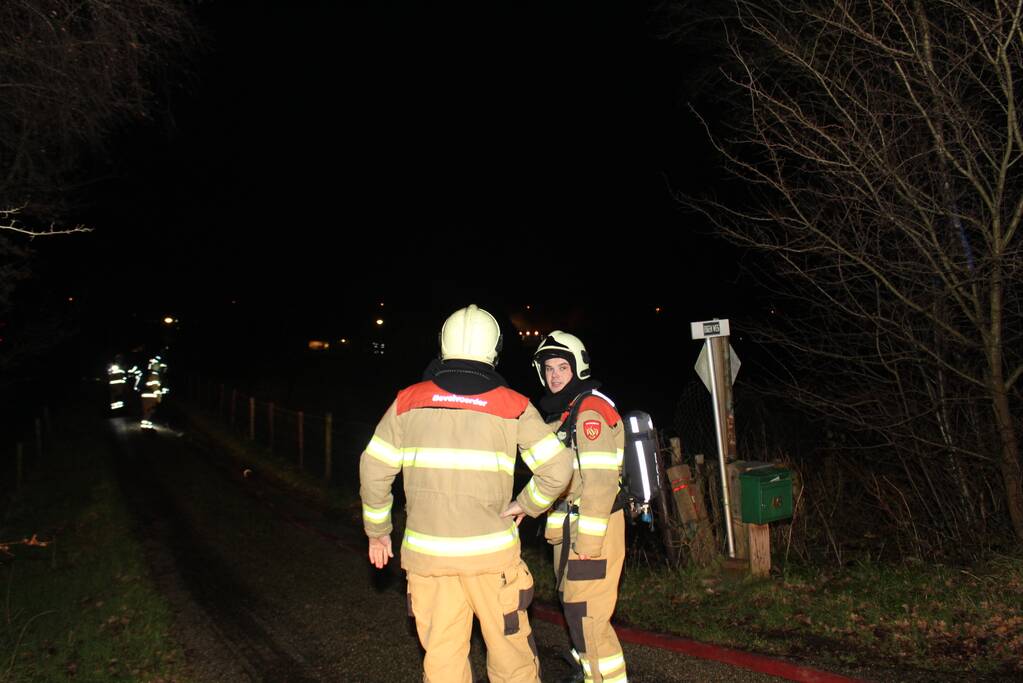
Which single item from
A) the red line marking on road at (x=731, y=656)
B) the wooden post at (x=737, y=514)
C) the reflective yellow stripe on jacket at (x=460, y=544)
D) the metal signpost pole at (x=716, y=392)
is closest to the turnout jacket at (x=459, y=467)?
the reflective yellow stripe on jacket at (x=460, y=544)

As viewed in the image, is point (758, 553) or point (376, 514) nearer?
point (376, 514)

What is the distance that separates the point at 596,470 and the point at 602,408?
0.33 m

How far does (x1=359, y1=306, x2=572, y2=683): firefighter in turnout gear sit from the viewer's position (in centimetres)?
317

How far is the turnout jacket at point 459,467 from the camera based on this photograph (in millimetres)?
3182

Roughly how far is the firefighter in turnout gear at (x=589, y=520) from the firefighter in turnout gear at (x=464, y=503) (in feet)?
1.50

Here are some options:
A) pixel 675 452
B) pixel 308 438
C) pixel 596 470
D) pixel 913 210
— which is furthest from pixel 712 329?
pixel 308 438

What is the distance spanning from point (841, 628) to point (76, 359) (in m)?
51.2

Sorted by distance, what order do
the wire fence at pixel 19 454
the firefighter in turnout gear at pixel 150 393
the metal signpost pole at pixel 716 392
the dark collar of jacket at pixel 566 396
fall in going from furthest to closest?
1. the firefighter in turnout gear at pixel 150 393
2. the wire fence at pixel 19 454
3. the metal signpost pole at pixel 716 392
4. the dark collar of jacket at pixel 566 396

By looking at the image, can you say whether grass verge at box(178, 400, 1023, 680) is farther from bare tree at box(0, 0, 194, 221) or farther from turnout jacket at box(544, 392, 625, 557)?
bare tree at box(0, 0, 194, 221)

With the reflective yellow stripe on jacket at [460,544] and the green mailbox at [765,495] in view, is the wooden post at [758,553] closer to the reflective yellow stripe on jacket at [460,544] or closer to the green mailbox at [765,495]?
the green mailbox at [765,495]

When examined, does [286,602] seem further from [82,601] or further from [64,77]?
[64,77]

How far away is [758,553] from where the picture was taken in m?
5.84

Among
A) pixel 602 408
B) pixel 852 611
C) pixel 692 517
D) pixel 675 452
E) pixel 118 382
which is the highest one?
pixel 118 382

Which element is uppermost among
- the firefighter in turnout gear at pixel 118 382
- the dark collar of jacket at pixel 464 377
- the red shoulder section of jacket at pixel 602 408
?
the firefighter in turnout gear at pixel 118 382
